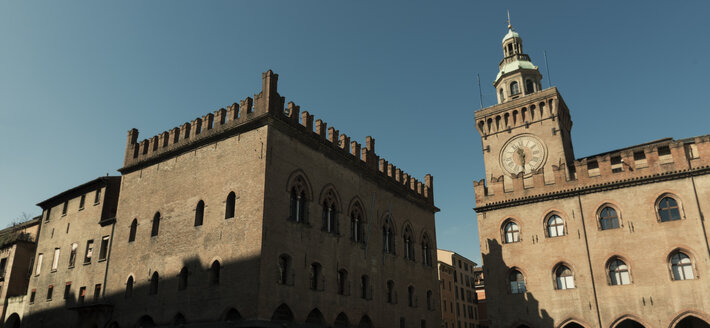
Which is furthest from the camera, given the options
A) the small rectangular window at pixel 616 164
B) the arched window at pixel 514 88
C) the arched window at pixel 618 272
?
the arched window at pixel 514 88

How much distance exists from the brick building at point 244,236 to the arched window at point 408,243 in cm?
49

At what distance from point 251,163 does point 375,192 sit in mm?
9729

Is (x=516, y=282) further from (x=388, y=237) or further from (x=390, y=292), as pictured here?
Answer: (x=388, y=237)

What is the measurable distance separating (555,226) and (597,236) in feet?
7.43

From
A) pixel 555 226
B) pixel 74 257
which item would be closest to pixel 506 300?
pixel 555 226

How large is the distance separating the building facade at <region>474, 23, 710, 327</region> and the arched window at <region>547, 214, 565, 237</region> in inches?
2.1

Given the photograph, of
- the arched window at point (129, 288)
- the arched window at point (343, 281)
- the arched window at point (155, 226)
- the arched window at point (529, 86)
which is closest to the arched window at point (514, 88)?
the arched window at point (529, 86)

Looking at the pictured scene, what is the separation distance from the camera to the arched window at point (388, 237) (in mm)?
28703

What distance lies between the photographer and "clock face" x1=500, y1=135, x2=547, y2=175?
3186cm

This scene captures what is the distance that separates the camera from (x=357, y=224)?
26.7 meters

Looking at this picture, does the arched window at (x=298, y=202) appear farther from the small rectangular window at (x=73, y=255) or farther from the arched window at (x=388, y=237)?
the small rectangular window at (x=73, y=255)

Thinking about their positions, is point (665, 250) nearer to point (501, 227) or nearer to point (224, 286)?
point (501, 227)

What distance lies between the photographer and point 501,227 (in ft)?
96.5

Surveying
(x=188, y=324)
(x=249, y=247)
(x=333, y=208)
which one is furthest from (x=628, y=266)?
(x=188, y=324)
